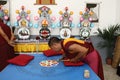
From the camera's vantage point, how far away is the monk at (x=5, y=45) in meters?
3.38

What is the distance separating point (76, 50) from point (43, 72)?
45 centimetres

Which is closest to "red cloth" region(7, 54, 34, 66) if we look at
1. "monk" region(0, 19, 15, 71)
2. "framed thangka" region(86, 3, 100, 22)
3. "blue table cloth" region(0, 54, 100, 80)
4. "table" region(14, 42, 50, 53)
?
"blue table cloth" region(0, 54, 100, 80)

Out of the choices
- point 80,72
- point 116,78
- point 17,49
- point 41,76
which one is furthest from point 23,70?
point 116,78

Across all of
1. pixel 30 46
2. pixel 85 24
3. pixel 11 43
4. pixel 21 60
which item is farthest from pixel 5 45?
pixel 85 24

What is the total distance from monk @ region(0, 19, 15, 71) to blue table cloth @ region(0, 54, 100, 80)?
1068 mm

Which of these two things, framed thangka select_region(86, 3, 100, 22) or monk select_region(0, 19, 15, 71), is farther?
framed thangka select_region(86, 3, 100, 22)

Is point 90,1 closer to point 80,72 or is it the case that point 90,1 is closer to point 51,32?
point 51,32

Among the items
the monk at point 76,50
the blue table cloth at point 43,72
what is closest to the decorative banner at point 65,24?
the monk at point 76,50

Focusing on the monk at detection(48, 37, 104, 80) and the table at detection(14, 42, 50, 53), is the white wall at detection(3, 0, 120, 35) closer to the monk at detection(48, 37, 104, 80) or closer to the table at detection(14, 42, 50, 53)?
the table at detection(14, 42, 50, 53)

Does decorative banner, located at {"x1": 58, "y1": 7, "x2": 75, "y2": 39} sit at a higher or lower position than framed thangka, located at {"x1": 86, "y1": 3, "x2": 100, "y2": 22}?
lower

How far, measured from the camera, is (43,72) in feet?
7.11

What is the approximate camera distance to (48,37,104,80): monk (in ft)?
7.72

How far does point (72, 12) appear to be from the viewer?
161 inches

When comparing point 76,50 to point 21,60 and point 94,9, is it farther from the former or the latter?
point 94,9
